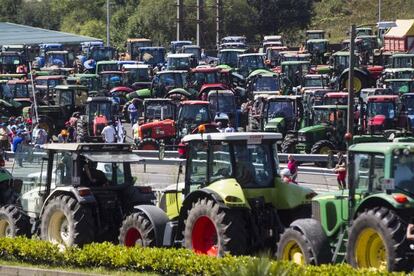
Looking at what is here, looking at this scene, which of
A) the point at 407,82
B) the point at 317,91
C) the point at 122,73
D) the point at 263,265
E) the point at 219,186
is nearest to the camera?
the point at 263,265

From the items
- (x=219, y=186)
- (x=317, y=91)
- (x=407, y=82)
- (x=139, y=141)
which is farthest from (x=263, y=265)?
(x=407, y=82)

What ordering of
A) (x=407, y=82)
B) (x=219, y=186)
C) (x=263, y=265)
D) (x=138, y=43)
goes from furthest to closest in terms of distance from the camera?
(x=138, y=43) < (x=407, y=82) < (x=219, y=186) < (x=263, y=265)

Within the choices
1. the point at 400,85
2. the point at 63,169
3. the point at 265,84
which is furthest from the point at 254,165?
the point at 265,84

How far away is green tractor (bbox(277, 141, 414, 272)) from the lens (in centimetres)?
1775

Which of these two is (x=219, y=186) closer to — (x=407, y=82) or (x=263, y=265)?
(x=263, y=265)

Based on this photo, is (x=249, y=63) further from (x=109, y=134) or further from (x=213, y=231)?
(x=213, y=231)

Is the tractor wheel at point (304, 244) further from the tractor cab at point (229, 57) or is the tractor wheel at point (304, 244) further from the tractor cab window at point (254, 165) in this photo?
the tractor cab at point (229, 57)

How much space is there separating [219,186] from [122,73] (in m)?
42.1

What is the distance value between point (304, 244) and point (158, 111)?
28.1 m

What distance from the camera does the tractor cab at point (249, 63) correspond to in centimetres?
6469

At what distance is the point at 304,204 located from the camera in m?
21.2

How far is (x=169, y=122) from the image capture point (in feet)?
149

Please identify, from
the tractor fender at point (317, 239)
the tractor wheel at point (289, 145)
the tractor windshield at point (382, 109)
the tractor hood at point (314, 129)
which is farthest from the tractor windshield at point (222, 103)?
the tractor fender at point (317, 239)

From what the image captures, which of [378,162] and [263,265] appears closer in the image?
[263,265]
